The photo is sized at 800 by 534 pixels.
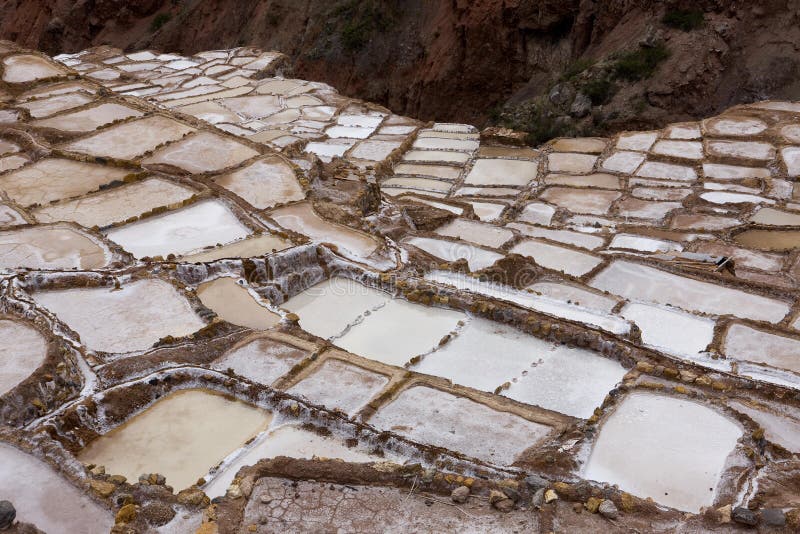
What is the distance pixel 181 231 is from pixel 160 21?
58.2ft

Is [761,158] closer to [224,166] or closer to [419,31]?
[224,166]

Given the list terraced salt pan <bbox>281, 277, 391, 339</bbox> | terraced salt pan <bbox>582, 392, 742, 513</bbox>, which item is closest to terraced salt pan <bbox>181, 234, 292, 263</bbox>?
terraced salt pan <bbox>281, 277, 391, 339</bbox>

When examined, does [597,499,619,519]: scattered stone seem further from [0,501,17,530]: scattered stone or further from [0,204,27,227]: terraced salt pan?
[0,204,27,227]: terraced salt pan

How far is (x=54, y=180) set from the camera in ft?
21.5

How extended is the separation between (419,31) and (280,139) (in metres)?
9.03

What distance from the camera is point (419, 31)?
17.8m

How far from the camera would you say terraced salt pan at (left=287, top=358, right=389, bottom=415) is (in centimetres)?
349

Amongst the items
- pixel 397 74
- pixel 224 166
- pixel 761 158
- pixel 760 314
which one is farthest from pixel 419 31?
pixel 760 314

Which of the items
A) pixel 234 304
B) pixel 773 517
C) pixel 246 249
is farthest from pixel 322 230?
pixel 773 517

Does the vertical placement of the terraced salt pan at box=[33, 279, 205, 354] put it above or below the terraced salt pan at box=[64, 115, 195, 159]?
above

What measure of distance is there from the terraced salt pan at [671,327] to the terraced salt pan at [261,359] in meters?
2.18

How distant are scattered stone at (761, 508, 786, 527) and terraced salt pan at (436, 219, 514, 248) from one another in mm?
4321

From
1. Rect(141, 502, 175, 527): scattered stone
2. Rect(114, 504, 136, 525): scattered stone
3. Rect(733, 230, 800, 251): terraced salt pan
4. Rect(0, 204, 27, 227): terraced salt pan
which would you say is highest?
Rect(114, 504, 136, 525): scattered stone

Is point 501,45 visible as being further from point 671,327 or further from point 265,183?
point 671,327
